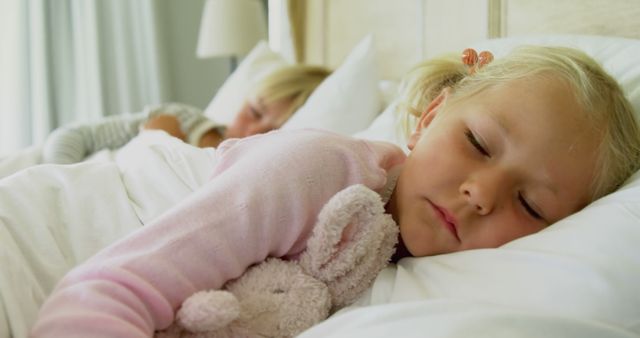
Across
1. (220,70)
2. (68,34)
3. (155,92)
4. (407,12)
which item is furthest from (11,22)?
(407,12)

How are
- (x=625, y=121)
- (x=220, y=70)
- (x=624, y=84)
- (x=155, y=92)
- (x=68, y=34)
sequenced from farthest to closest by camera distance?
(x=220, y=70)
(x=155, y=92)
(x=68, y=34)
(x=624, y=84)
(x=625, y=121)

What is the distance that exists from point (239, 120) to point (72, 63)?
62.0 inches

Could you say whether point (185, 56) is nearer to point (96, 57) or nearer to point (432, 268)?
point (96, 57)

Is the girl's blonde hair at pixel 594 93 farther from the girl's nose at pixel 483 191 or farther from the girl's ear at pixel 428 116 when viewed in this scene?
the girl's nose at pixel 483 191

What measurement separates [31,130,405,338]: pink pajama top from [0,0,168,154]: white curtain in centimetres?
269

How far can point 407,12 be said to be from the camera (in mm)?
1984

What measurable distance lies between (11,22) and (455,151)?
2.91 meters

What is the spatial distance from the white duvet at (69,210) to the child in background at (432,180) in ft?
0.41

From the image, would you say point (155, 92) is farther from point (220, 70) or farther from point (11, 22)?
point (11, 22)

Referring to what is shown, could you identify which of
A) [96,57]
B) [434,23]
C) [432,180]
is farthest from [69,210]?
[96,57]

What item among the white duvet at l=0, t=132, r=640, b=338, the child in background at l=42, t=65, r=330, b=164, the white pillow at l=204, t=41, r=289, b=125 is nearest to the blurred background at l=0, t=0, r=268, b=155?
the white pillow at l=204, t=41, r=289, b=125

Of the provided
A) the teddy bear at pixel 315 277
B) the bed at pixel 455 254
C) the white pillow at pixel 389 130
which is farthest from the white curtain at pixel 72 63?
the teddy bear at pixel 315 277

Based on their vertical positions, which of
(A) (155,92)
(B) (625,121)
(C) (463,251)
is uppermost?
(B) (625,121)

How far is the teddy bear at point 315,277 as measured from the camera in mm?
653
